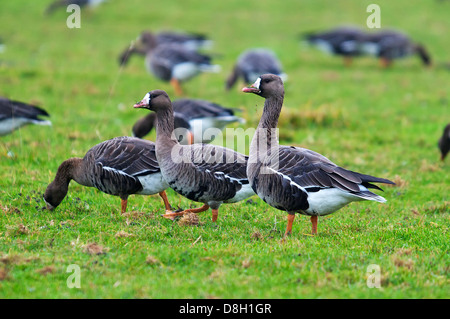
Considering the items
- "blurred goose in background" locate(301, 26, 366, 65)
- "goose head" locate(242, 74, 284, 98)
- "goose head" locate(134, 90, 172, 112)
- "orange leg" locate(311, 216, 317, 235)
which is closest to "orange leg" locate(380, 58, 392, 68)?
"blurred goose in background" locate(301, 26, 366, 65)

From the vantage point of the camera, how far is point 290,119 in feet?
48.7

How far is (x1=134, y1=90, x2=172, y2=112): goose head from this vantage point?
825 cm

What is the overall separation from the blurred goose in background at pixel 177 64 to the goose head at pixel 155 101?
9.71 m

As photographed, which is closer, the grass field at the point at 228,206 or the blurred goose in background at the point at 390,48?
the grass field at the point at 228,206

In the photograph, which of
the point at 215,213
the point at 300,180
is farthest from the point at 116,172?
the point at 300,180

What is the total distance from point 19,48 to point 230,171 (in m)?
17.5

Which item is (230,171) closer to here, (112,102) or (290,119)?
(290,119)

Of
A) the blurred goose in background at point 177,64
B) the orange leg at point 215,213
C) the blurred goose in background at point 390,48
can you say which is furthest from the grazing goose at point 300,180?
the blurred goose in background at point 390,48

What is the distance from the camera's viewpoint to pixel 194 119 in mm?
12602

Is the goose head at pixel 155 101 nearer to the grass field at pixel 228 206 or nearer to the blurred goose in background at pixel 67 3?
the grass field at pixel 228 206

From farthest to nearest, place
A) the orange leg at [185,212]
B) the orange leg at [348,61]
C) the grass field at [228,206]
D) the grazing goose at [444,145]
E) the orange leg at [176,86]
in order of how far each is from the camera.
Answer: the orange leg at [348,61], the orange leg at [176,86], the grazing goose at [444,145], the orange leg at [185,212], the grass field at [228,206]

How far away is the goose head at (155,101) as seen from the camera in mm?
8250

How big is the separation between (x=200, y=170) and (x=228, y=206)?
1.49 metres

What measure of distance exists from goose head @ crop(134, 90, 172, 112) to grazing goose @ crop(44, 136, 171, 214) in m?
0.65
